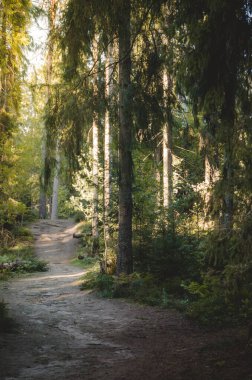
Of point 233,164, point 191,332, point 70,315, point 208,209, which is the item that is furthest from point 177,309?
point 233,164

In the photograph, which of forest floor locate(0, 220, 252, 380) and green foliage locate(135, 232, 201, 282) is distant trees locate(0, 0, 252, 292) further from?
forest floor locate(0, 220, 252, 380)

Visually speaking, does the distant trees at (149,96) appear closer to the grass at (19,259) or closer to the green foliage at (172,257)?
the green foliage at (172,257)

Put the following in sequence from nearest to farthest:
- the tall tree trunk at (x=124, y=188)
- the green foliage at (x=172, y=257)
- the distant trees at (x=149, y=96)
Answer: the distant trees at (x=149, y=96)
the green foliage at (x=172, y=257)
the tall tree trunk at (x=124, y=188)

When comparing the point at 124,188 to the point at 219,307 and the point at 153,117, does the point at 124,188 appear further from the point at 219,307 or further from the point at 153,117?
the point at 219,307

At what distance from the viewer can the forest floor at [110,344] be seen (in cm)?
466

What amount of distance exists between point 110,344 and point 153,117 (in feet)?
18.3

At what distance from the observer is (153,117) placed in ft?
31.0

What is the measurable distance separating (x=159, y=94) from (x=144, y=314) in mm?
5134

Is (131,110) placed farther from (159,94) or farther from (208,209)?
(208,209)

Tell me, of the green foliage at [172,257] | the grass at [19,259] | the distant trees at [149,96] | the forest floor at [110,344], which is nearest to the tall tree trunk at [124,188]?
the distant trees at [149,96]

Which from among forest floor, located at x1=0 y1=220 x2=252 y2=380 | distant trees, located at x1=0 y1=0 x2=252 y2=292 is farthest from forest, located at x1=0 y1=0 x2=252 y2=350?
forest floor, located at x1=0 y1=220 x2=252 y2=380

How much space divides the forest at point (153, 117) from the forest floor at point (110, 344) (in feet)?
2.32

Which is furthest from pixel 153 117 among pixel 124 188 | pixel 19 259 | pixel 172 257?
pixel 19 259

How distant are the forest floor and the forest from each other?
Result: 71 cm
